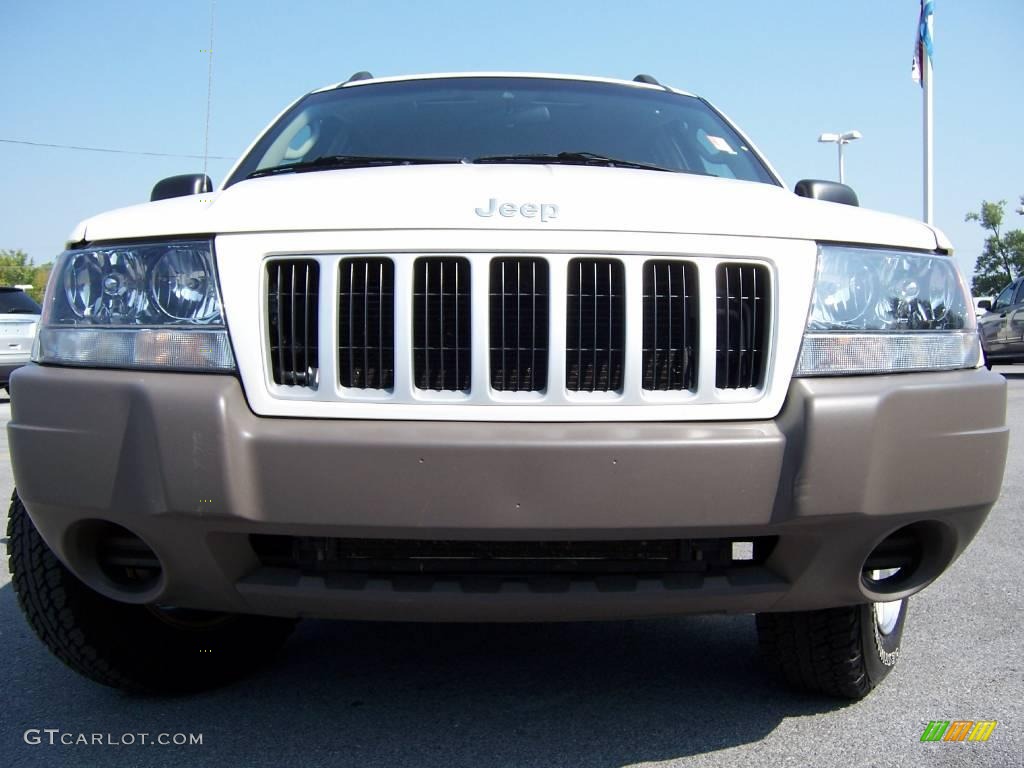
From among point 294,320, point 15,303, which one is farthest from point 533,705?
point 15,303

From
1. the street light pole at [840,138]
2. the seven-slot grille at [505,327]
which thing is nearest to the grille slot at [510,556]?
the seven-slot grille at [505,327]

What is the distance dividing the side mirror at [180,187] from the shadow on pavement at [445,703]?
148cm

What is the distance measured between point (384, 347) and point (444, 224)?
29 cm

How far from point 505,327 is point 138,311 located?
32.3 inches

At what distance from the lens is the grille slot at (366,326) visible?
215cm

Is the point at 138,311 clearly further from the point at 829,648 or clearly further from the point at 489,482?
the point at 829,648

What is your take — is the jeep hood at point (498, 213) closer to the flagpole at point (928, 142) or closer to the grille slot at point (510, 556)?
the grille slot at point (510, 556)

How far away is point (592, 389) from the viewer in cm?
216

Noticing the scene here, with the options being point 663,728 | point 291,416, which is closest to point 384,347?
point 291,416

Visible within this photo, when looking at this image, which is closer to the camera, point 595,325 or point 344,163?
point 595,325

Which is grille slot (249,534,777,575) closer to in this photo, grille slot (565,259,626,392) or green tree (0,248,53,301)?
grille slot (565,259,626,392)

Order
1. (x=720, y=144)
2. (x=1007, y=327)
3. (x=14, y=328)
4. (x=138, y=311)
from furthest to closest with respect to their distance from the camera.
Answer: (x=1007, y=327) → (x=14, y=328) → (x=720, y=144) → (x=138, y=311)

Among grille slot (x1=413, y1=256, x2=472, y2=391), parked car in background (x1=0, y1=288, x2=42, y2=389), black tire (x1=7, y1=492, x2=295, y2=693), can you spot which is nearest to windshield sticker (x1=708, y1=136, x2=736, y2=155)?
grille slot (x1=413, y1=256, x2=472, y2=391)

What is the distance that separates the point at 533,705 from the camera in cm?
275
